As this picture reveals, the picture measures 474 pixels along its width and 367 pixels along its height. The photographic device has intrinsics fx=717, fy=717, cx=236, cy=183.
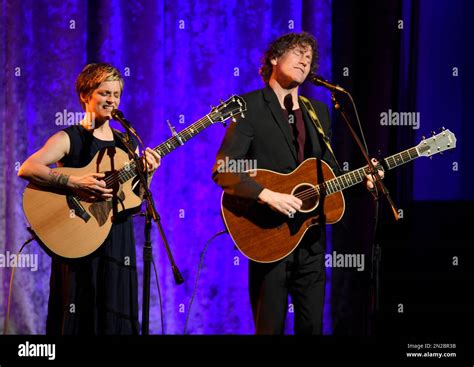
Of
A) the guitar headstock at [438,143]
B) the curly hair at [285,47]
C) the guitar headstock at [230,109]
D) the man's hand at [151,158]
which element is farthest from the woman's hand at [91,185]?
the guitar headstock at [438,143]

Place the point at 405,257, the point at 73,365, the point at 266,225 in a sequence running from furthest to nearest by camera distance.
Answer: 1. the point at 405,257
2. the point at 266,225
3. the point at 73,365

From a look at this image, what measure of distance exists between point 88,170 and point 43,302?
1.57 meters

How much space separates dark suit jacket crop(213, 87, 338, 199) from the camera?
4.18m

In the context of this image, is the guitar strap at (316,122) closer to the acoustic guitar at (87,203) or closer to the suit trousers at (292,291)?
the acoustic guitar at (87,203)

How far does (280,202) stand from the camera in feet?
13.4

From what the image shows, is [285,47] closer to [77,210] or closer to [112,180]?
[112,180]

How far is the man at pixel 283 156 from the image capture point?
161 inches

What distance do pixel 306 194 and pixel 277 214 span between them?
211 millimetres

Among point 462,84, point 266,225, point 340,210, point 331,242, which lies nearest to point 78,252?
point 266,225

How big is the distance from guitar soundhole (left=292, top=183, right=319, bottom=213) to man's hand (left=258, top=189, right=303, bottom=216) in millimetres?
154

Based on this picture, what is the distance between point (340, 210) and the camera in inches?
168

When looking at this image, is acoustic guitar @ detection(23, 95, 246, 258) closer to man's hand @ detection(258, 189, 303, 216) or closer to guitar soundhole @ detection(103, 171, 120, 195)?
guitar soundhole @ detection(103, 171, 120, 195)

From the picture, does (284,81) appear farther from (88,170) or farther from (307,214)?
(88,170)

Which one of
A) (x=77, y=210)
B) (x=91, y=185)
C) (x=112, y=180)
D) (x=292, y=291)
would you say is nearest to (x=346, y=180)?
(x=292, y=291)
